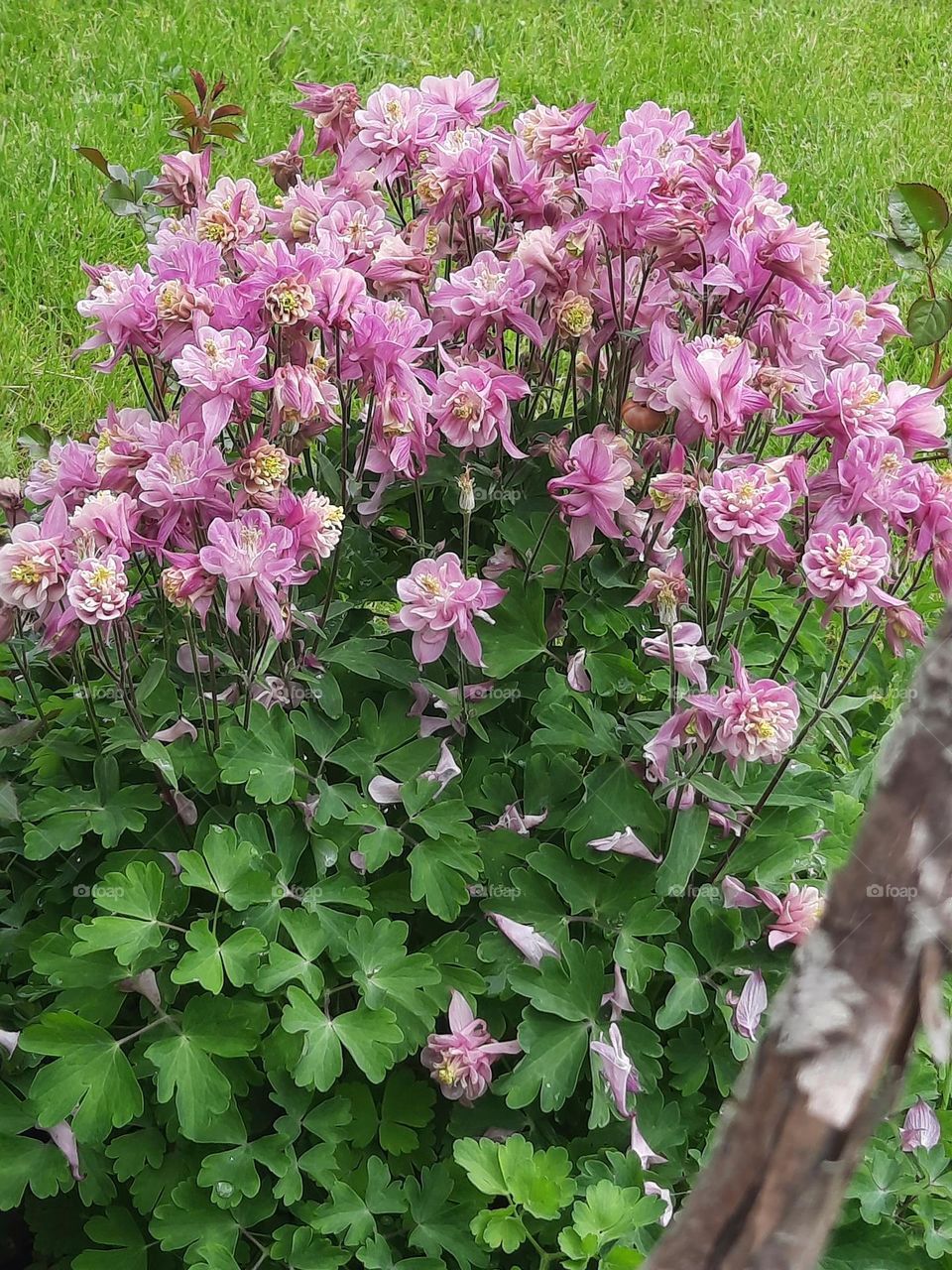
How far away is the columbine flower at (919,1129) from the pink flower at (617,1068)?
509 mm

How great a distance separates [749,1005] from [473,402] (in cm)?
100

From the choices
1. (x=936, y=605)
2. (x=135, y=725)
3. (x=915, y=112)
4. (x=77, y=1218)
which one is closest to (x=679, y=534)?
(x=936, y=605)

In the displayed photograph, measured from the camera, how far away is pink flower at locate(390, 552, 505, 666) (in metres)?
1.87

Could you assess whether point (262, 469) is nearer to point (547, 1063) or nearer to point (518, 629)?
point (518, 629)

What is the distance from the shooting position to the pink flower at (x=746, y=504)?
1700mm

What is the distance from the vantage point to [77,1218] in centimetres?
195

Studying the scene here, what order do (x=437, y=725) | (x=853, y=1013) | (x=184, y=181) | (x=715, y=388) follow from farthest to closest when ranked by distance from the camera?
1. (x=184, y=181)
2. (x=437, y=725)
3. (x=715, y=388)
4. (x=853, y=1013)

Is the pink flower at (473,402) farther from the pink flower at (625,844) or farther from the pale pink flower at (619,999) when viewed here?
the pale pink flower at (619,999)

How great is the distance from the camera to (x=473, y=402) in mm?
1954

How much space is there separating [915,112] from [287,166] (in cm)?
435

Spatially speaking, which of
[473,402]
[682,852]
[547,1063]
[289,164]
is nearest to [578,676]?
[682,852]

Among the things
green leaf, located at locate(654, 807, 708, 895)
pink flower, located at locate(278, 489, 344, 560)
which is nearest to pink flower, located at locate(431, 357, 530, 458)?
pink flower, located at locate(278, 489, 344, 560)

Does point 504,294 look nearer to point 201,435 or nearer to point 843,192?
point 201,435

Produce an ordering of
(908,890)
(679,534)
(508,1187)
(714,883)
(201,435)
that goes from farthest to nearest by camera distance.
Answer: (679,534)
(714,883)
(201,435)
(508,1187)
(908,890)
